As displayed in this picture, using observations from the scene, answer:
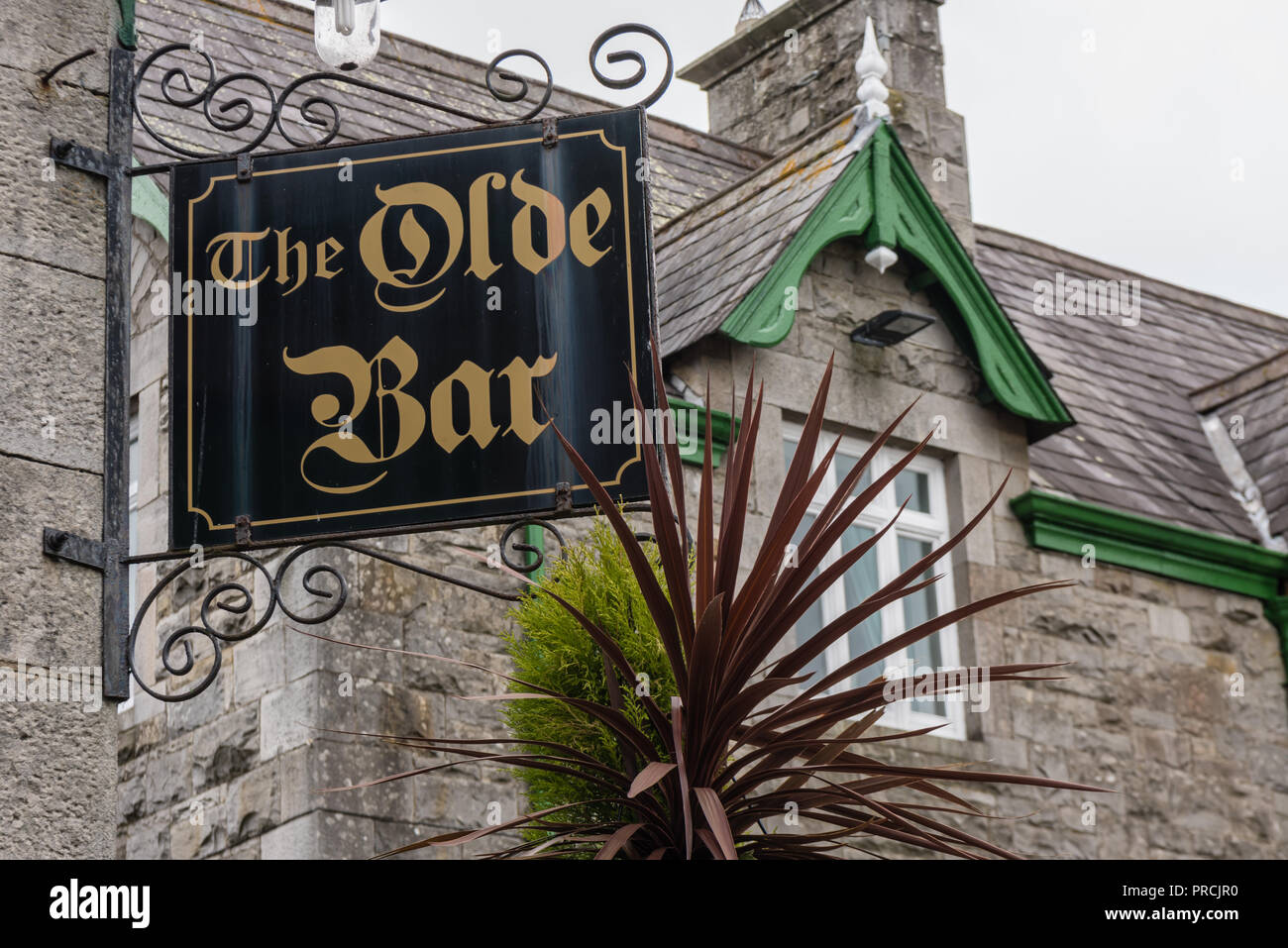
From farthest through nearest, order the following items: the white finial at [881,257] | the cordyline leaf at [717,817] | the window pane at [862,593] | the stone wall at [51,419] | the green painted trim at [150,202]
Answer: the white finial at [881,257], the window pane at [862,593], the green painted trim at [150,202], the stone wall at [51,419], the cordyline leaf at [717,817]

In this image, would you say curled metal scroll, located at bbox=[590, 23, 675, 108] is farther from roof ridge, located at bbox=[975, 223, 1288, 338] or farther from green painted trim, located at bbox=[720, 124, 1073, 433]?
roof ridge, located at bbox=[975, 223, 1288, 338]

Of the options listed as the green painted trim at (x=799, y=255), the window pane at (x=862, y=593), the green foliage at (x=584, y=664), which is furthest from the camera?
the window pane at (x=862, y=593)

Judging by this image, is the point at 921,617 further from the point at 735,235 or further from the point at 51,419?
the point at 51,419

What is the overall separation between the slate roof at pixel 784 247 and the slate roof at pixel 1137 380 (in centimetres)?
2

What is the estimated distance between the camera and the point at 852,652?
9.48 meters

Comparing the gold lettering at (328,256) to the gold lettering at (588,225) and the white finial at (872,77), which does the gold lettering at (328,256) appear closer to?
Answer: the gold lettering at (588,225)

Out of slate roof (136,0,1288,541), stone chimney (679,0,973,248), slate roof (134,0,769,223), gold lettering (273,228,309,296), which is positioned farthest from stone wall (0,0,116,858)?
stone chimney (679,0,973,248)

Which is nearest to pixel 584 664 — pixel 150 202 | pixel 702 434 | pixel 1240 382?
pixel 702 434

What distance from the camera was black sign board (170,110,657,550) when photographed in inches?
194

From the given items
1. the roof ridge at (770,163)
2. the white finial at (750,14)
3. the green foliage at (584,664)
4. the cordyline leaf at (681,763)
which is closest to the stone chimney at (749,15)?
the white finial at (750,14)

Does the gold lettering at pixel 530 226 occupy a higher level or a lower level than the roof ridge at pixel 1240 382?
lower

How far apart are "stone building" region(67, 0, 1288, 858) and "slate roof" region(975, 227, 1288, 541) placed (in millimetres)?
40

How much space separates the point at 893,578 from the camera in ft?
32.5

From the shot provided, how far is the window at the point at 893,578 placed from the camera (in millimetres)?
9500
